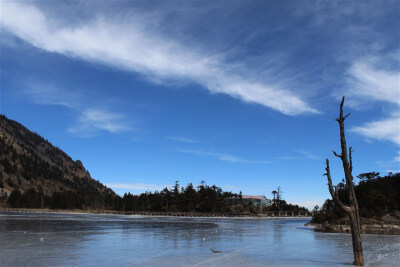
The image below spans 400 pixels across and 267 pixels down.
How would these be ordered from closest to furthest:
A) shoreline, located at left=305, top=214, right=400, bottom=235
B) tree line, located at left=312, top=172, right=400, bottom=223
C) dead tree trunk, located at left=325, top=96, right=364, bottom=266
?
dead tree trunk, located at left=325, top=96, right=364, bottom=266, shoreline, located at left=305, top=214, right=400, bottom=235, tree line, located at left=312, top=172, right=400, bottom=223

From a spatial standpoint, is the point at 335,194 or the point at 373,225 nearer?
the point at 335,194

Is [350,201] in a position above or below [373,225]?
above

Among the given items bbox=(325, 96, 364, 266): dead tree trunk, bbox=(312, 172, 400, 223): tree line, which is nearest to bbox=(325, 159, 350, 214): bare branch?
bbox=(325, 96, 364, 266): dead tree trunk

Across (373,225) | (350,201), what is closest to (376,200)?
(373,225)

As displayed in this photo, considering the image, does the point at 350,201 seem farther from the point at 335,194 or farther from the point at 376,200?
the point at 376,200

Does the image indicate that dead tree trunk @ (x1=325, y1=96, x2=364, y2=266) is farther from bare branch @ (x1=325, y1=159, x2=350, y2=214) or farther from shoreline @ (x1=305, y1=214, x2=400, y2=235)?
shoreline @ (x1=305, y1=214, x2=400, y2=235)

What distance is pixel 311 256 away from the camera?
732 inches

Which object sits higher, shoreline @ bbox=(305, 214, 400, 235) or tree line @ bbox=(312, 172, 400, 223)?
tree line @ bbox=(312, 172, 400, 223)

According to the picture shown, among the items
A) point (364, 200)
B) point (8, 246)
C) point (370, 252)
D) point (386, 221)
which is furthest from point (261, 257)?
point (364, 200)

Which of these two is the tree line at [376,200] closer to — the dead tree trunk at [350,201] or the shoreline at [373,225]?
the shoreline at [373,225]

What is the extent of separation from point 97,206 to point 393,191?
16443 cm

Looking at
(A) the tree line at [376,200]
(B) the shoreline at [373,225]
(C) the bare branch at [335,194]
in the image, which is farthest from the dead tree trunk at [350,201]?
(A) the tree line at [376,200]

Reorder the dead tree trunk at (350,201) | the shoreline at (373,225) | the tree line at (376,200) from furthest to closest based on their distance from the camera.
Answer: the tree line at (376,200) < the shoreline at (373,225) < the dead tree trunk at (350,201)

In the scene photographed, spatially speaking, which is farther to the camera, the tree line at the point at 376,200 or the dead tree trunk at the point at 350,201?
the tree line at the point at 376,200
